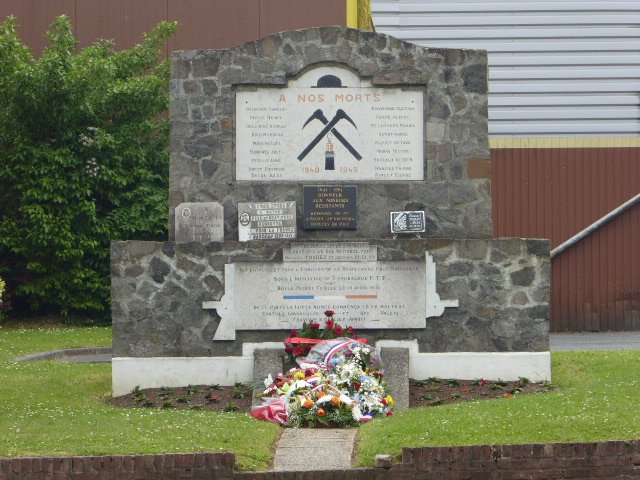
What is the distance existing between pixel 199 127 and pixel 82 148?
373 inches

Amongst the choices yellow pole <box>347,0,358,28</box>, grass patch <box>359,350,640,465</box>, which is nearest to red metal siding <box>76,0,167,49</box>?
yellow pole <box>347,0,358,28</box>

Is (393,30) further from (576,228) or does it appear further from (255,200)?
(255,200)

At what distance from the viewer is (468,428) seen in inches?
468

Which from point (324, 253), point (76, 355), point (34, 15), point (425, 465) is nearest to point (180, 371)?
point (324, 253)

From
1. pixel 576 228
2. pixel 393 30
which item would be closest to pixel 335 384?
pixel 576 228

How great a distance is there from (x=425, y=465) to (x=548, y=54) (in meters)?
18.1

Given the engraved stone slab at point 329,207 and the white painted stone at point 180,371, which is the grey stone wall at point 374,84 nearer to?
the engraved stone slab at point 329,207

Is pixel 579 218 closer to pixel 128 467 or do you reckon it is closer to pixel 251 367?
pixel 251 367

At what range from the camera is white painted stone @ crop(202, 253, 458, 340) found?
1578cm

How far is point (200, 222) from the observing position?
16031 mm

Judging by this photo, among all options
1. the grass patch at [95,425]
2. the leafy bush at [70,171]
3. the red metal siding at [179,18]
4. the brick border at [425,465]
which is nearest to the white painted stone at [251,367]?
the grass patch at [95,425]

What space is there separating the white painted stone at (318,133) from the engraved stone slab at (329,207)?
5.7 inches

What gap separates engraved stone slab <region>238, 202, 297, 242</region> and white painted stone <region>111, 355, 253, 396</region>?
1.40 meters

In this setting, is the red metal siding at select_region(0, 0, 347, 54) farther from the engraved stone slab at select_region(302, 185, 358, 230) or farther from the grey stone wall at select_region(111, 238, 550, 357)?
the grey stone wall at select_region(111, 238, 550, 357)
